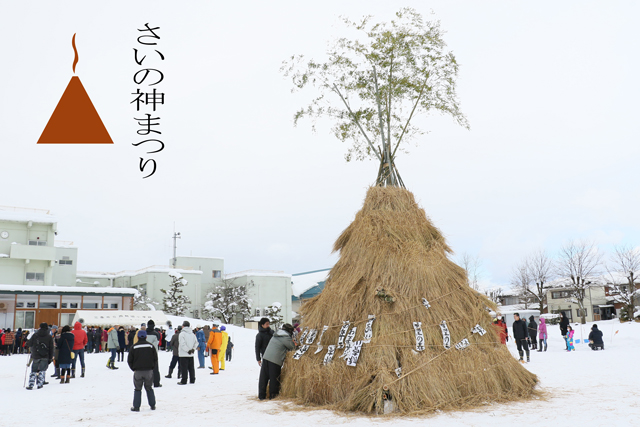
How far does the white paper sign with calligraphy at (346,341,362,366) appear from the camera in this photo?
8.58 m

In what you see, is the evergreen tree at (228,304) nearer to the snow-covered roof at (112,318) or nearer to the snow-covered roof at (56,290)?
the snow-covered roof at (56,290)

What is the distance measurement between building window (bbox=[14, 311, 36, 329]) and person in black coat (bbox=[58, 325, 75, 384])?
85.9 feet

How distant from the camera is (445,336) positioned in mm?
8789

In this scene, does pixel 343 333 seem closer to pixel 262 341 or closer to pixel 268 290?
pixel 262 341

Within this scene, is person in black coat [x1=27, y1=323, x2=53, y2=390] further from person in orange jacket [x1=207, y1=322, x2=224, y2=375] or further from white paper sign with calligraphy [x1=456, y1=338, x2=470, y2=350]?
white paper sign with calligraphy [x1=456, y1=338, x2=470, y2=350]

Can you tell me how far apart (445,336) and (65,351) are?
10573 millimetres

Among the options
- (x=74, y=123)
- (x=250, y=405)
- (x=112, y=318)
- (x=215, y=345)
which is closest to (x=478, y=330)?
(x=250, y=405)

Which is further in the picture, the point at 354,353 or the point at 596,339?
the point at 596,339

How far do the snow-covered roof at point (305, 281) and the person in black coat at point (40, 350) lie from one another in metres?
50.2

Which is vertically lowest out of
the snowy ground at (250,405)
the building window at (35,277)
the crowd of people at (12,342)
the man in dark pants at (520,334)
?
the crowd of people at (12,342)

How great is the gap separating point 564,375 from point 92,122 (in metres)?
Answer: 12.0

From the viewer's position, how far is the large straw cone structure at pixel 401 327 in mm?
8234

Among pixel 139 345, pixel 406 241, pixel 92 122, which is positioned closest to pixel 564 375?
pixel 406 241

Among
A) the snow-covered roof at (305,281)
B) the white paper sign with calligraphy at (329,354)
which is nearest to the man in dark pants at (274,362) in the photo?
the white paper sign with calligraphy at (329,354)
